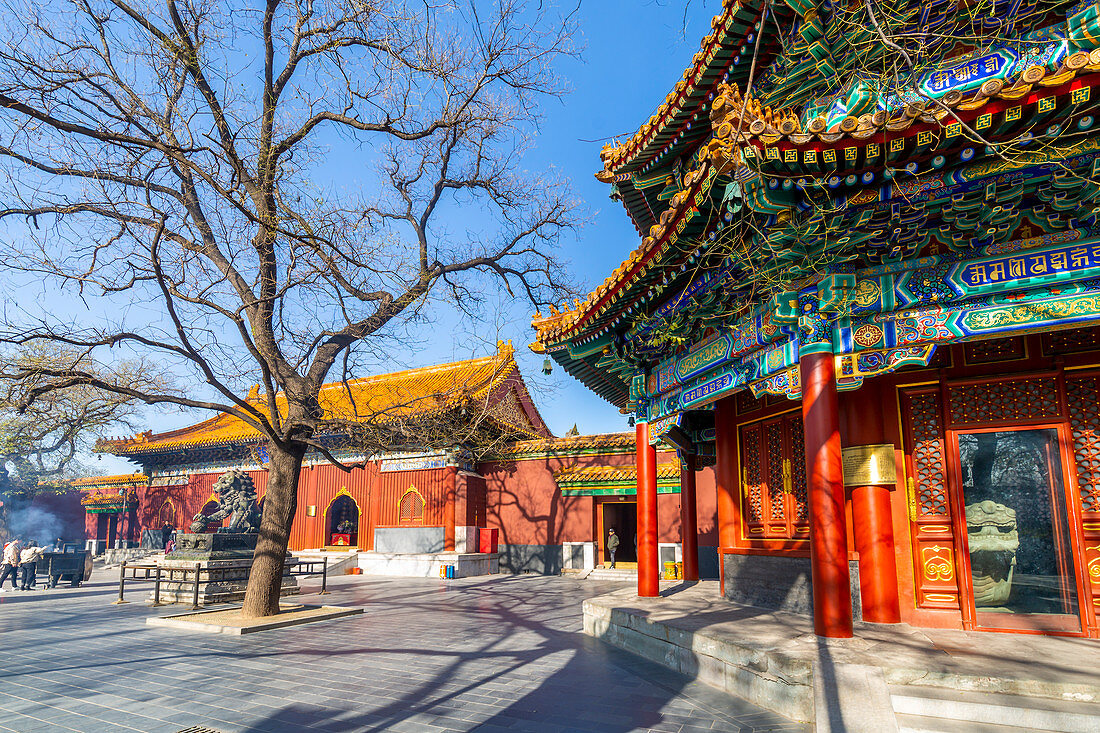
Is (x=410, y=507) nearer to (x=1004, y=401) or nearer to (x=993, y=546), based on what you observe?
(x=993, y=546)

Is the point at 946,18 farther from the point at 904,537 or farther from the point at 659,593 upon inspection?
the point at 659,593

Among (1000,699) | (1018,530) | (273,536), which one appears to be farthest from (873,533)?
(273,536)

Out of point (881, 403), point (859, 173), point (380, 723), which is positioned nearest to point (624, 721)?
point (380, 723)

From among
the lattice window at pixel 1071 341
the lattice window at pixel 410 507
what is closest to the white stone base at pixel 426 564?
the lattice window at pixel 410 507

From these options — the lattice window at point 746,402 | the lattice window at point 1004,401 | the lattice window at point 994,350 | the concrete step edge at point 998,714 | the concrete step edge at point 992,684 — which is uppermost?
the lattice window at point 994,350

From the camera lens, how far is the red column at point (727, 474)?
8.14 meters

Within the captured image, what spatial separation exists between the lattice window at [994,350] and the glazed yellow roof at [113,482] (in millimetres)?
29676

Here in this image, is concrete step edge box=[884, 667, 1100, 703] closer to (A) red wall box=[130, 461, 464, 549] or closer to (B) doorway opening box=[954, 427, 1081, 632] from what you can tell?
(B) doorway opening box=[954, 427, 1081, 632]

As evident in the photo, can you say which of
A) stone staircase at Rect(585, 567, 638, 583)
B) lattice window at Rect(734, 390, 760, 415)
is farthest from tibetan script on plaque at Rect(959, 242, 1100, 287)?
stone staircase at Rect(585, 567, 638, 583)

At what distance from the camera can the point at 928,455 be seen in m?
5.98

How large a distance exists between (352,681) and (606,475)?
13.1 m

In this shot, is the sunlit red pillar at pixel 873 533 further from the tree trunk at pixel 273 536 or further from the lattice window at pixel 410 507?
the lattice window at pixel 410 507

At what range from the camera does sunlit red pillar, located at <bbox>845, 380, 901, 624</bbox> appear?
5727 mm

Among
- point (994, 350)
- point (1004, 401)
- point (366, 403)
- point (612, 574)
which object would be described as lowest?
point (612, 574)
